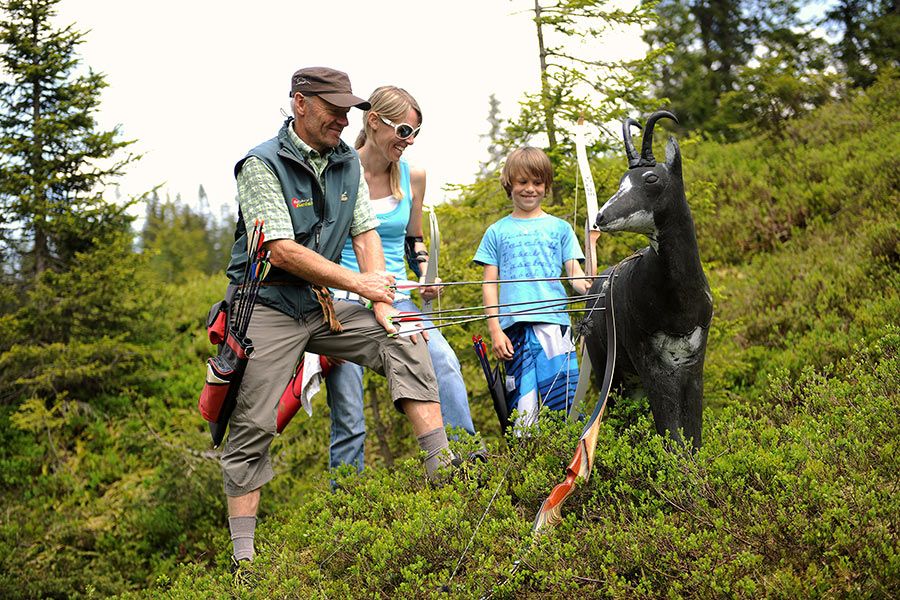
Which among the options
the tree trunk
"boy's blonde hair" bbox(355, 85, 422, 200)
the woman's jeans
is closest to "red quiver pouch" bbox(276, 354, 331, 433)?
the woman's jeans

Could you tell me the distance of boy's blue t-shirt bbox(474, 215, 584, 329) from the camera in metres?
5.58

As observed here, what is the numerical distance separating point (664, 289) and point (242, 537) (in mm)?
2907

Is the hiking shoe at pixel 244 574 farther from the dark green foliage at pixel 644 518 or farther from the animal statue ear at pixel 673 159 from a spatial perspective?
the animal statue ear at pixel 673 159

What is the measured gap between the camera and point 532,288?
5.63 metres

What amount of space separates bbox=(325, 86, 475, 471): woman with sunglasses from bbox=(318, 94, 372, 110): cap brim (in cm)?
62

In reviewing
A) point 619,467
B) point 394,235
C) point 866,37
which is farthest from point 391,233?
point 866,37

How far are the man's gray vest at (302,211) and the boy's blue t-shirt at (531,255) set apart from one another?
1211mm

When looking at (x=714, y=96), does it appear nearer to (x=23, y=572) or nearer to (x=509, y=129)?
(x=509, y=129)

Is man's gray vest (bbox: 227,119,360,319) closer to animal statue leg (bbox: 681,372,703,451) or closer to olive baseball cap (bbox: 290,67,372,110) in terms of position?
olive baseball cap (bbox: 290,67,372,110)

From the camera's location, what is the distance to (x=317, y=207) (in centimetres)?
496

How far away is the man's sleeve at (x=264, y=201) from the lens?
15.3ft

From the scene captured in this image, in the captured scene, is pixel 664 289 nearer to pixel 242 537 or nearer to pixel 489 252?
pixel 489 252

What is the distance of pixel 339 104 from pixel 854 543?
360cm

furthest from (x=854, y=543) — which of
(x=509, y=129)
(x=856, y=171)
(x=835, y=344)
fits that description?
(x=856, y=171)
